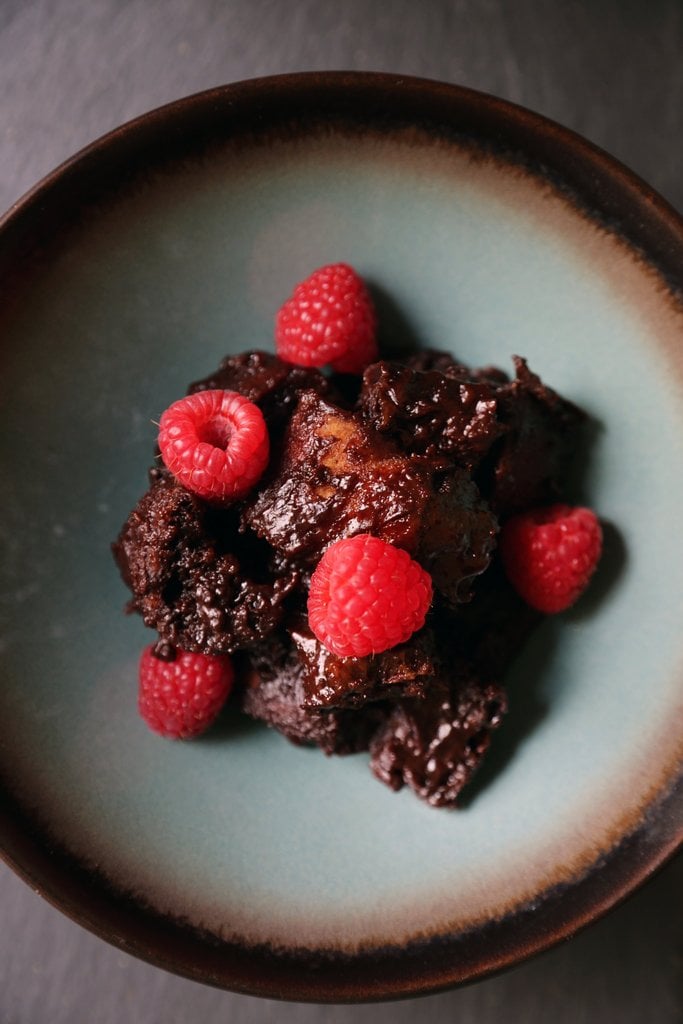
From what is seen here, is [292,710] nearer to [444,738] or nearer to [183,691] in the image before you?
[183,691]

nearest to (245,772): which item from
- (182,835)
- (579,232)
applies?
(182,835)

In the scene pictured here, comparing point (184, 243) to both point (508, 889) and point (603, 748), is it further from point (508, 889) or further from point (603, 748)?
point (508, 889)

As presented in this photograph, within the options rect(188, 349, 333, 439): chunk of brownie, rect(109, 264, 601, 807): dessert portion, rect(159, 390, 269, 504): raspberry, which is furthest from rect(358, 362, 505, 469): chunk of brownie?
rect(159, 390, 269, 504): raspberry

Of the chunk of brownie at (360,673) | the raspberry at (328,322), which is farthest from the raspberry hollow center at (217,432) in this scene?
the chunk of brownie at (360,673)

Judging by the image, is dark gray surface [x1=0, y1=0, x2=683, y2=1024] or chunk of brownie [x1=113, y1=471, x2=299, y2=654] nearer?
chunk of brownie [x1=113, y1=471, x2=299, y2=654]

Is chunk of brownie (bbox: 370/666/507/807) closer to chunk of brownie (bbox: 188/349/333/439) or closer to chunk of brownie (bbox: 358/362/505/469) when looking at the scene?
chunk of brownie (bbox: 358/362/505/469)
